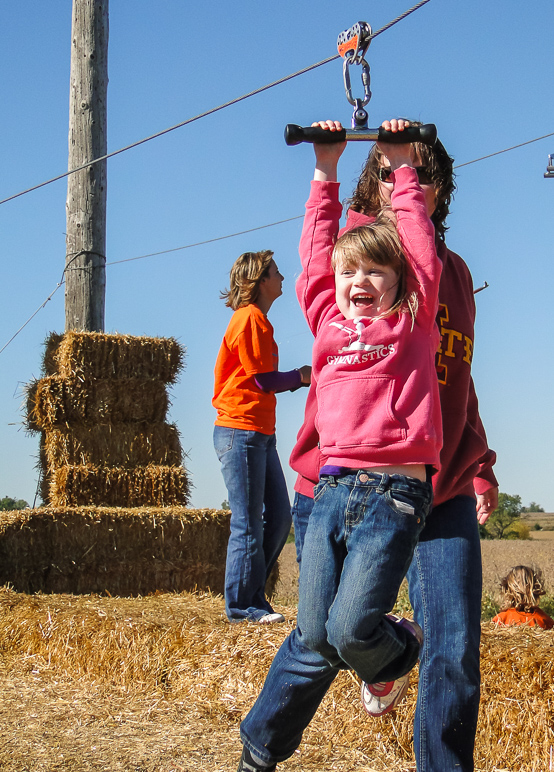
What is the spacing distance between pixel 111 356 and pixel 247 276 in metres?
2.48

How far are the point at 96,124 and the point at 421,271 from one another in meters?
5.37

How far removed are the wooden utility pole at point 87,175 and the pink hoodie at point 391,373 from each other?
4.80m

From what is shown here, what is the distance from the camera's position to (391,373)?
2.05 m

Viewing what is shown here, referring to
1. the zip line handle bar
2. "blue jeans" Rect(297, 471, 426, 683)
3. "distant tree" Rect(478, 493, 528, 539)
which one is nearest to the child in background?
"blue jeans" Rect(297, 471, 426, 683)

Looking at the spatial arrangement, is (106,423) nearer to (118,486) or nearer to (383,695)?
(118,486)

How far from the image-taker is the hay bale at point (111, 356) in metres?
6.25

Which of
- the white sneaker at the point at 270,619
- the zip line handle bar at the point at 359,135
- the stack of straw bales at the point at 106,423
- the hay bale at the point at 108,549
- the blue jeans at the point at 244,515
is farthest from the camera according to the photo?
the stack of straw bales at the point at 106,423

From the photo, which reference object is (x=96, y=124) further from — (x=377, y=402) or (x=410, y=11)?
(x=377, y=402)

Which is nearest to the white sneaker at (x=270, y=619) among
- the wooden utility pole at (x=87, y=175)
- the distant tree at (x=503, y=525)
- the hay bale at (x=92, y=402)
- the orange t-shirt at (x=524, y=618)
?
the orange t-shirt at (x=524, y=618)

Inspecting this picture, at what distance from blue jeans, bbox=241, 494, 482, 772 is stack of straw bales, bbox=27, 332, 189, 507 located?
410 cm

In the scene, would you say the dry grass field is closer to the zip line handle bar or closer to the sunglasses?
the sunglasses

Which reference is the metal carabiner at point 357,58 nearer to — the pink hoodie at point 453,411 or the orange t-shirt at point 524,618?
the pink hoodie at point 453,411

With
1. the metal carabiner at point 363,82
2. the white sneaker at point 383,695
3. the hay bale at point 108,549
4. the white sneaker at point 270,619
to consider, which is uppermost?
the metal carabiner at point 363,82

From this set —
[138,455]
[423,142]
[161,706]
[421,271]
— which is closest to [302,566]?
[421,271]
